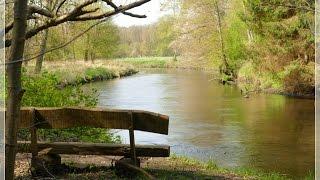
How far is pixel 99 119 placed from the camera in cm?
709

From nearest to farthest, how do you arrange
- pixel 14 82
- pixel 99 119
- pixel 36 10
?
pixel 14 82
pixel 36 10
pixel 99 119

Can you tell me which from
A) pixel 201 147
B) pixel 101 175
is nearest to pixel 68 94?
pixel 201 147

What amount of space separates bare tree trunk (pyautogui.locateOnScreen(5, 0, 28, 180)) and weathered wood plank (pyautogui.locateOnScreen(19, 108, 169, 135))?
3182 millimetres

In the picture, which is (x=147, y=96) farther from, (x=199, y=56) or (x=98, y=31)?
(x=98, y=31)

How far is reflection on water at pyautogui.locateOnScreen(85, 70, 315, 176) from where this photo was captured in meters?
12.6

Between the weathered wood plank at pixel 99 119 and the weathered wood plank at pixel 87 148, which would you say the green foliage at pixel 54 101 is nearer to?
the weathered wood plank at pixel 87 148

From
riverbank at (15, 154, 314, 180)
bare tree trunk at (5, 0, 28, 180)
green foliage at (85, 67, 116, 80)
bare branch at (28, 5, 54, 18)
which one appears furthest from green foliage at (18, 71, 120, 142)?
green foliage at (85, 67, 116, 80)

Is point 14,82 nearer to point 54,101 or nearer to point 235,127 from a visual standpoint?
point 54,101

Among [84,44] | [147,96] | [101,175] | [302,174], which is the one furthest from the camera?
[84,44]

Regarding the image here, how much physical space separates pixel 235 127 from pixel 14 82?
14.1 metres

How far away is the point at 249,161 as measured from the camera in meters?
12.1

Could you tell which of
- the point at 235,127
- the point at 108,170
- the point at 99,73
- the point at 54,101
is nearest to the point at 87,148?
the point at 108,170

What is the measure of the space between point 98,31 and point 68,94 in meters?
37.6

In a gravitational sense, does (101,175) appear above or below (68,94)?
below
